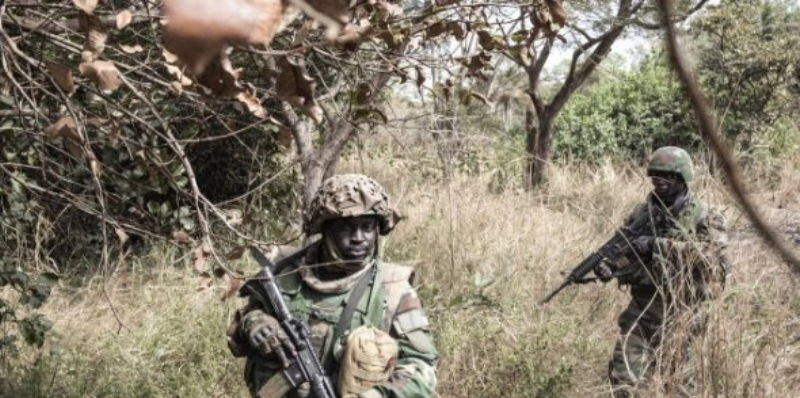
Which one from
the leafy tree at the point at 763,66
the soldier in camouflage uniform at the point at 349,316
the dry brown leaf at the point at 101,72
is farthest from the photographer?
the leafy tree at the point at 763,66

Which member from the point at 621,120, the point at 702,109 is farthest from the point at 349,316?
the point at 621,120

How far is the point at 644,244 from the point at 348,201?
2.01 metres

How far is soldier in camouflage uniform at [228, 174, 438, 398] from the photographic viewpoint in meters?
2.47

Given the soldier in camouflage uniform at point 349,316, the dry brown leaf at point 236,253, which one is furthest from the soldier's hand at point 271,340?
the dry brown leaf at point 236,253

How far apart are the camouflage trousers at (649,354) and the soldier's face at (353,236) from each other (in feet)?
3.70

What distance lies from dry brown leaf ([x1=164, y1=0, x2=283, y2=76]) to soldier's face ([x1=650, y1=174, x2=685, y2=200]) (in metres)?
4.04

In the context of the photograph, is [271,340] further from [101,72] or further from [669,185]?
[669,185]

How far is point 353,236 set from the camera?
2674 millimetres

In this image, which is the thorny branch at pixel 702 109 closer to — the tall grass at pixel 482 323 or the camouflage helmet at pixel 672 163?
the tall grass at pixel 482 323

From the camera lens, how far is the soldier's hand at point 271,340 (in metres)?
2.48

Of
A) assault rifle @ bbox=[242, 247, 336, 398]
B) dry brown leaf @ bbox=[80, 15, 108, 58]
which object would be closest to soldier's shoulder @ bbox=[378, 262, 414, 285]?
assault rifle @ bbox=[242, 247, 336, 398]

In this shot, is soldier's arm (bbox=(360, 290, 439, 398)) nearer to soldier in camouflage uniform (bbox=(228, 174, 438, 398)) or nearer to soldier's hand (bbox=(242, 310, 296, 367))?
soldier in camouflage uniform (bbox=(228, 174, 438, 398))

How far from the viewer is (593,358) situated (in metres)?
4.55

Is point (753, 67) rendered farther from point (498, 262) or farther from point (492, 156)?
point (498, 262)
